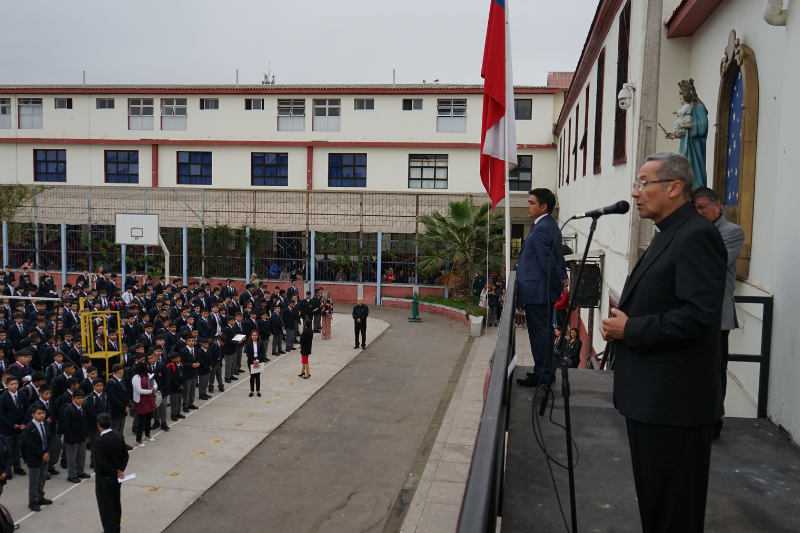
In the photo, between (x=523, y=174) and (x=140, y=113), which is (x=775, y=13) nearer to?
(x=523, y=174)

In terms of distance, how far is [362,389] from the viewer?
651 inches

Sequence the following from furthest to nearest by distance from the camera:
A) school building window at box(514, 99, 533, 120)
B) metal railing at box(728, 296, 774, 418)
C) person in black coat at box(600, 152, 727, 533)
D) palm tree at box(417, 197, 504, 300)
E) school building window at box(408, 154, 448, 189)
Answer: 1. school building window at box(408, 154, 448, 189)
2. school building window at box(514, 99, 533, 120)
3. palm tree at box(417, 197, 504, 300)
4. metal railing at box(728, 296, 774, 418)
5. person in black coat at box(600, 152, 727, 533)

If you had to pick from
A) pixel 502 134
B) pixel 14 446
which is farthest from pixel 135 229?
pixel 502 134

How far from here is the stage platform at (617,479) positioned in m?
3.30

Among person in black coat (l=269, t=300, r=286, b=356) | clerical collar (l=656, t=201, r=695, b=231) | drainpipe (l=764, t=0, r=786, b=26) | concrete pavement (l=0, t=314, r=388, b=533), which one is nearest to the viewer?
clerical collar (l=656, t=201, r=695, b=231)

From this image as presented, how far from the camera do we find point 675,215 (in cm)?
284

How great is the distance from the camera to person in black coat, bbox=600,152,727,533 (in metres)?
2.61

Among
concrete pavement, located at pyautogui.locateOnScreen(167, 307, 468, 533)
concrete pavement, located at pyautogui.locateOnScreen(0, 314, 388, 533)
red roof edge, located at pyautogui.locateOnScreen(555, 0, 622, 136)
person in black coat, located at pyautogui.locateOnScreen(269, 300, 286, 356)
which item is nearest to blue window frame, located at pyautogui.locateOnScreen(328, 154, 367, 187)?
person in black coat, located at pyautogui.locateOnScreen(269, 300, 286, 356)

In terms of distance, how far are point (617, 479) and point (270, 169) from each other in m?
32.0

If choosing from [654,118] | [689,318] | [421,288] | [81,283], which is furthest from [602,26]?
[81,283]

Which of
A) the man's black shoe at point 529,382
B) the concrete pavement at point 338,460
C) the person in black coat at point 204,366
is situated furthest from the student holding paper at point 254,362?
the man's black shoe at point 529,382

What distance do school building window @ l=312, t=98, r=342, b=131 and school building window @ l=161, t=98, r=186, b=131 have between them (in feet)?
23.5

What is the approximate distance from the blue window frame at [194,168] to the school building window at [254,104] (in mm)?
3245

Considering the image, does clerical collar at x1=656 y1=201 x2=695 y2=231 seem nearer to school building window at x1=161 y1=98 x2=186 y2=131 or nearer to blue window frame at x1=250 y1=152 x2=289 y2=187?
blue window frame at x1=250 y1=152 x2=289 y2=187
